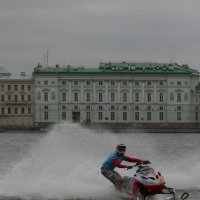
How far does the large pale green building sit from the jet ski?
107 meters

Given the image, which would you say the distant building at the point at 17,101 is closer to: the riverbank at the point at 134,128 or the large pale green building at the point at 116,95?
the large pale green building at the point at 116,95

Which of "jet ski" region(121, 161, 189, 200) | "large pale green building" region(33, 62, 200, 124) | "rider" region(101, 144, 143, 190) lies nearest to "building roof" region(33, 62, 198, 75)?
"large pale green building" region(33, 62, 200, 124)

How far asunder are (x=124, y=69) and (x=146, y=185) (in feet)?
360

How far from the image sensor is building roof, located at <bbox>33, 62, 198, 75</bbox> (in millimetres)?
126125

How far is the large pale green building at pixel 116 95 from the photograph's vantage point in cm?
12612

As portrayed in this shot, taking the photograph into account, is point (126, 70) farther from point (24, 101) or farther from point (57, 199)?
point (57, 199)

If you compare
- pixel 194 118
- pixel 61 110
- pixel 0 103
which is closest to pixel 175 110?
pixel 194 118

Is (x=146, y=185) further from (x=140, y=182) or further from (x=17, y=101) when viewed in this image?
(x=17, y=101)

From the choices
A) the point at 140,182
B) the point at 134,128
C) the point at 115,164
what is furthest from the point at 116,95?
the point at 140,182

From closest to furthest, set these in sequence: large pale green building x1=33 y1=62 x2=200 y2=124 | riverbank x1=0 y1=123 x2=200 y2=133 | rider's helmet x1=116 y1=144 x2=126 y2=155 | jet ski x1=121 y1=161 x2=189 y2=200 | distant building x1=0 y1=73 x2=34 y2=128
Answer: jet ski x1=121 y1=161 x2=189 y2=200 < rider's helmet x1=116 y1=144 x2=126 y2=155 < riverbank x1=0 y1=123 x2=200 y2=133 < large pale green building x1=33 y1=62 x2=200 y2=124 < distant building x1=0 y1=73 x2=34 y2=128

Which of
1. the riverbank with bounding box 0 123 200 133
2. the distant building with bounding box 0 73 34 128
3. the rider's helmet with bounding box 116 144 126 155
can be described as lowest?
the riverbank with bounding box 0 123 200 133

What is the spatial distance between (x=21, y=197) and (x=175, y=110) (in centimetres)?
10582

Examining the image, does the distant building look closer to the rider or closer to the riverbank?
the riverbank

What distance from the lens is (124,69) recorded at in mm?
127500
